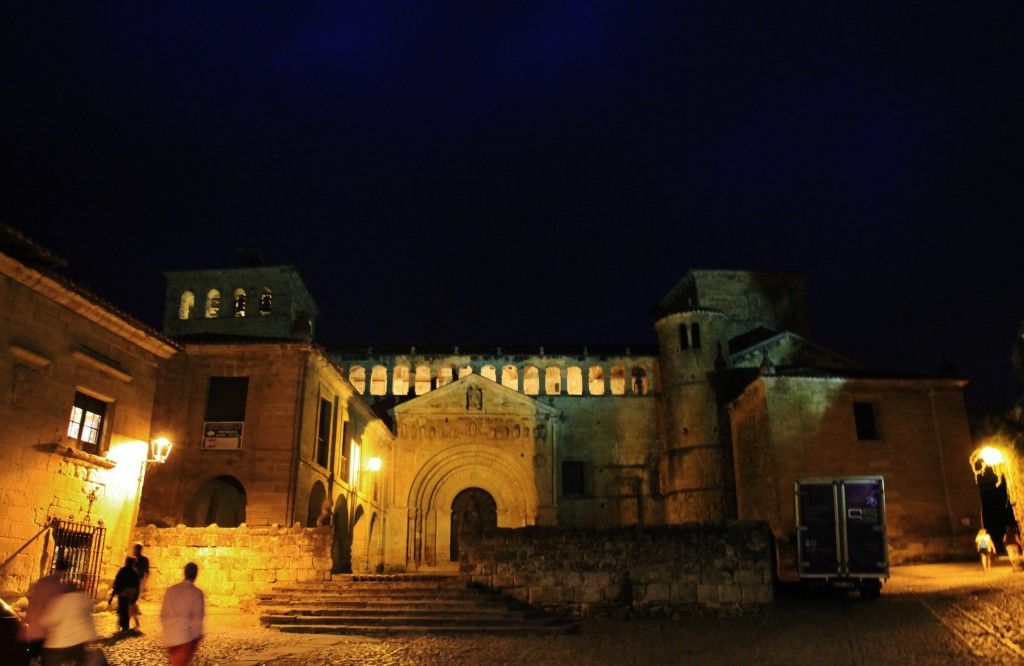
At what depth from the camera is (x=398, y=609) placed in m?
14.3

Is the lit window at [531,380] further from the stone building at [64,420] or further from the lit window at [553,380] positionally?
the stone building at [64,420]

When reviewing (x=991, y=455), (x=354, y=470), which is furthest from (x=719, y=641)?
(x=354, y=470)

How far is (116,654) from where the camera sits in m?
10.3

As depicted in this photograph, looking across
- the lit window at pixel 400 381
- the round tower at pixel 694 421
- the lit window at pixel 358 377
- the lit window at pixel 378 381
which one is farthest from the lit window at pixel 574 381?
the lit window at pixel 358 377

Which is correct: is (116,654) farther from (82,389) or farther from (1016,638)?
(1016,638)

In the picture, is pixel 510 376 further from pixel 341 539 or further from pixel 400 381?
pixel 341 539

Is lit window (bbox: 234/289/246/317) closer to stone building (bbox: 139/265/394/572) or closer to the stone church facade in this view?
the stone church facade

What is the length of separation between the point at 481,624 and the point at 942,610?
8.23 meters

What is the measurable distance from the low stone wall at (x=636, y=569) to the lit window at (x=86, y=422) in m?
8.37

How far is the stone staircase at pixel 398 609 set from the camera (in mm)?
13406

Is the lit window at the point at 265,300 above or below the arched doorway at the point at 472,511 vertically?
above

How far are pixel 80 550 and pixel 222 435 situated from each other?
17.4 feet

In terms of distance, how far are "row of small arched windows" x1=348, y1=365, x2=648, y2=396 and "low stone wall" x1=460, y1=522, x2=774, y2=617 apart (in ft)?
73.6

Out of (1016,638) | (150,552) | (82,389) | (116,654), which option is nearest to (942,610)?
(1016,638)
